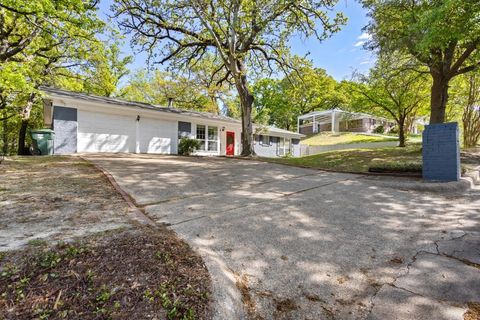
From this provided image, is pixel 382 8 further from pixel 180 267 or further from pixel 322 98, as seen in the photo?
pixel 322 98

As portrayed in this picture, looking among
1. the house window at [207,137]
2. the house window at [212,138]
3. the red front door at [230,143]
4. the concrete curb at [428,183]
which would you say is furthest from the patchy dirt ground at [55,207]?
the red front door at [230,143]

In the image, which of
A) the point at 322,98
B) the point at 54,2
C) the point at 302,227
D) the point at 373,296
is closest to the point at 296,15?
the point at 54,2

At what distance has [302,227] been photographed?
11.1ft

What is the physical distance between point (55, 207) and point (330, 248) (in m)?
3.90

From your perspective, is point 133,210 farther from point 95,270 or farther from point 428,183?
point 428,183

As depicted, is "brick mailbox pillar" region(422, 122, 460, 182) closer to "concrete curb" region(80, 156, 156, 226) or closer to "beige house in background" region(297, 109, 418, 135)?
"concrete curb" region(80, 156, 156, 226)

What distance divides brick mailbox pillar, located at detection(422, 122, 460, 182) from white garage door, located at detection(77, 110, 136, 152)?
→ 13525 millimetres

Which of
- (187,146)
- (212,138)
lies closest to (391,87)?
(212,138)

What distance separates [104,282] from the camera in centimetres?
179

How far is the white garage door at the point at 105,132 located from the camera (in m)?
12.6

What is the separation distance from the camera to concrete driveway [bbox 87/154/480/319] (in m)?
1.96

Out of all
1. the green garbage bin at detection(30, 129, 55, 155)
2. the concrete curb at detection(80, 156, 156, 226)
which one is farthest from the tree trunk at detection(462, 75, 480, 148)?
the green garbage bin at detection(30, 129, 55, 155)

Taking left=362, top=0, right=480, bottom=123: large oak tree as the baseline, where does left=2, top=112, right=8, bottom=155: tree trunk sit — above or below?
below

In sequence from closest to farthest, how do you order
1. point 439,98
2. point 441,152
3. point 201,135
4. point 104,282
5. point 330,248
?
point 104,282 → point 330,248 → point 441,152 → point 439,98 → point 201,135
